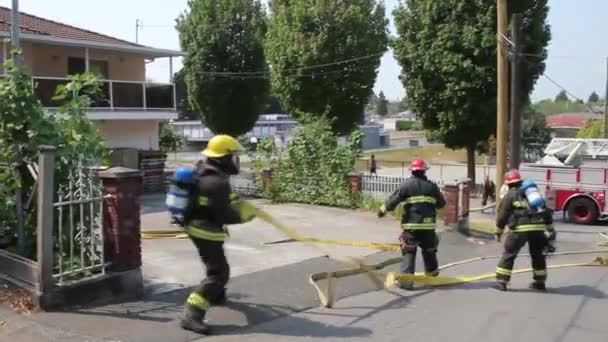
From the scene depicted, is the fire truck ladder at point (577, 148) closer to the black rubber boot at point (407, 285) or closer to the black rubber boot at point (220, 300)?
the black rubber boot at point (407, 285)

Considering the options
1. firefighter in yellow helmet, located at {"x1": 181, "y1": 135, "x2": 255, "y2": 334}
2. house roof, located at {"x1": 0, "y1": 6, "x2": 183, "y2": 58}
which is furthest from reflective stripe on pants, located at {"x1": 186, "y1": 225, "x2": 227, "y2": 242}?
house roof, located at {"x1": 0, "y1": 6, "x2": 183, "y2": 58}

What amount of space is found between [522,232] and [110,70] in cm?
1910

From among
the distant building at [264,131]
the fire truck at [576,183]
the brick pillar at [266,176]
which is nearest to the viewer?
the fire truck at [576,183]

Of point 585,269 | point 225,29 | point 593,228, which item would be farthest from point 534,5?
point 225,29

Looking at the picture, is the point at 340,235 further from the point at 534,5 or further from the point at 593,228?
the point at 534,5

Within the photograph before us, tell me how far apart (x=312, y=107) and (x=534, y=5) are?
1161 centimetres

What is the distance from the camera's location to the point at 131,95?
73.5ft

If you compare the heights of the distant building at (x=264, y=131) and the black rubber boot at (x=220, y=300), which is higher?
the distant building at (x=264, y=131)

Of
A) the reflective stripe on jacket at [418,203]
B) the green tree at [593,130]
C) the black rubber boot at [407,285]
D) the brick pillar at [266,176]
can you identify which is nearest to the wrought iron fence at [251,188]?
the brick pillar at [266,176]

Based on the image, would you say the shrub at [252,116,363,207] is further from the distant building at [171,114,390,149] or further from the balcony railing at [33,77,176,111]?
the distant building at [171,114,390,149]

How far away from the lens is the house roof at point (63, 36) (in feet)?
65.8

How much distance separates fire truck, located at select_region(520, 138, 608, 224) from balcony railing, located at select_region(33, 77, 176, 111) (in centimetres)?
1267

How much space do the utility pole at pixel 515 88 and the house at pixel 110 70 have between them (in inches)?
482

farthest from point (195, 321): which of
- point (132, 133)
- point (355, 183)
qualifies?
point (132, 133)
